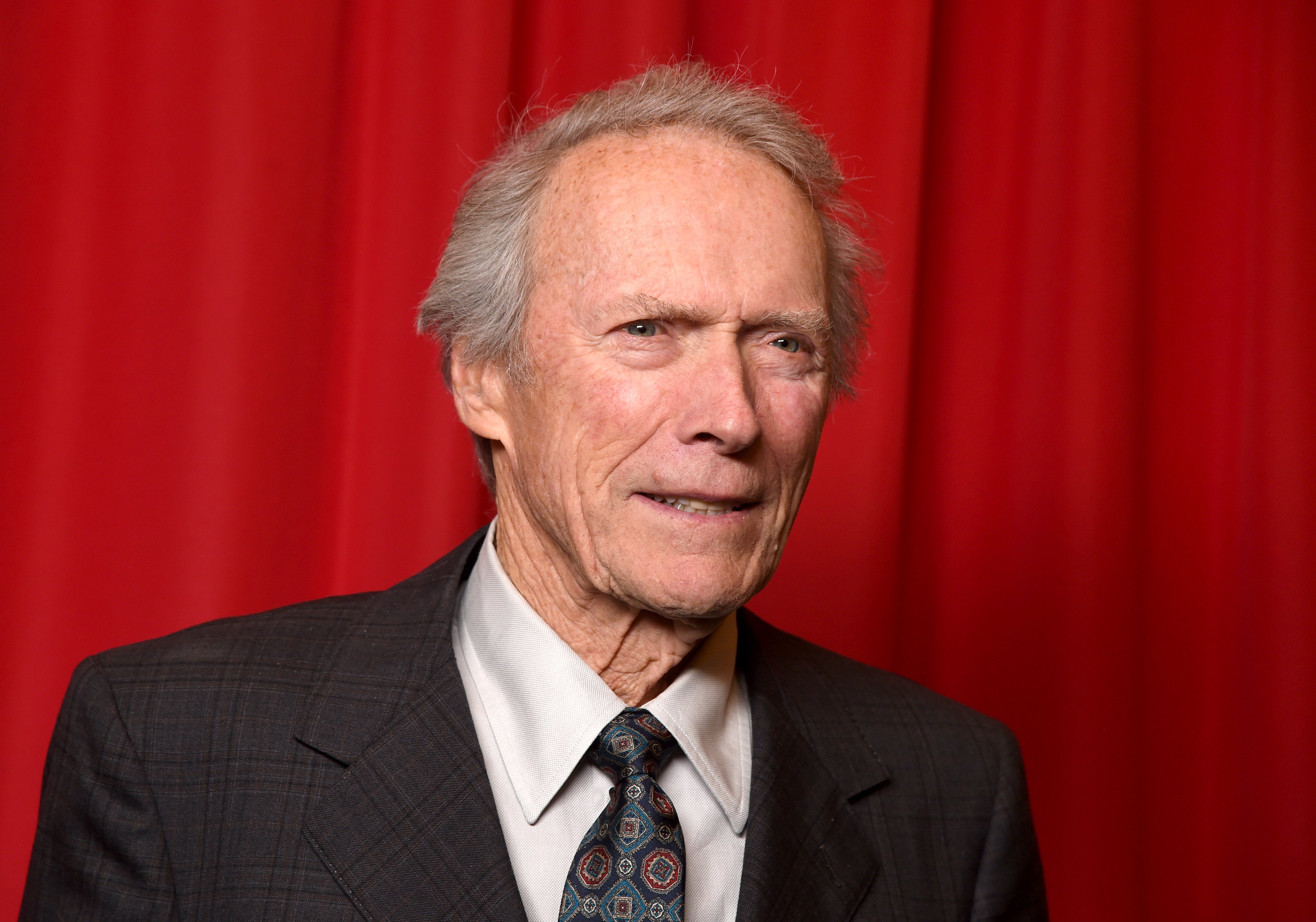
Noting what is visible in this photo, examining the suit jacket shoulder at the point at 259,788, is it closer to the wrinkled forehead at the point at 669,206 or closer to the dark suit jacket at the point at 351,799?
A: the dark suit jacket at the point at 351,799

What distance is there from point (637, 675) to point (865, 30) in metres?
1.42

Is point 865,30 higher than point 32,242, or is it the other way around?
point 865,30

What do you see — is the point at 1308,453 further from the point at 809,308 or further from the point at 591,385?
the point at 591,385

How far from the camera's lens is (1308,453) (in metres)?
2.35

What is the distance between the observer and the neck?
1371mm

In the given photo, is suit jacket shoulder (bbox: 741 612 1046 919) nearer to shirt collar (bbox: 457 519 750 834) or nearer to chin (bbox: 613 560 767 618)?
shirt collar (bbox: 457 519 750 834)

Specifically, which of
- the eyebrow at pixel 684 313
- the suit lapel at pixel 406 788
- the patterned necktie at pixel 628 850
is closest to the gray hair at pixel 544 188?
the eyebrow at pixel 684 313

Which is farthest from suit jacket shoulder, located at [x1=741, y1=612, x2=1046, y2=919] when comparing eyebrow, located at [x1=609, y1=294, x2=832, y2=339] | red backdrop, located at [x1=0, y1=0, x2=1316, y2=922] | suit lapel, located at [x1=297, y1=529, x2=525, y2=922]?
red backdrop, located at [x1=0, y1=0, x2=1316, y2=922]

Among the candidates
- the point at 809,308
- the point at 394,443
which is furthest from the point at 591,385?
the point at 394,443

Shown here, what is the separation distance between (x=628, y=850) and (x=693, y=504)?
386 mm

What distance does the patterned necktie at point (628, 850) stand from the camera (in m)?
1.18

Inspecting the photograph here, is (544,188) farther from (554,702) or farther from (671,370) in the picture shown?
(554,702)

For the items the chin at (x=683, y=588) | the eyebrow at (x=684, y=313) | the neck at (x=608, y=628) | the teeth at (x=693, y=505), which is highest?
the eyebrow at (x=684, y=313)

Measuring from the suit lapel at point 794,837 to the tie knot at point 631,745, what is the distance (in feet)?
0.47
